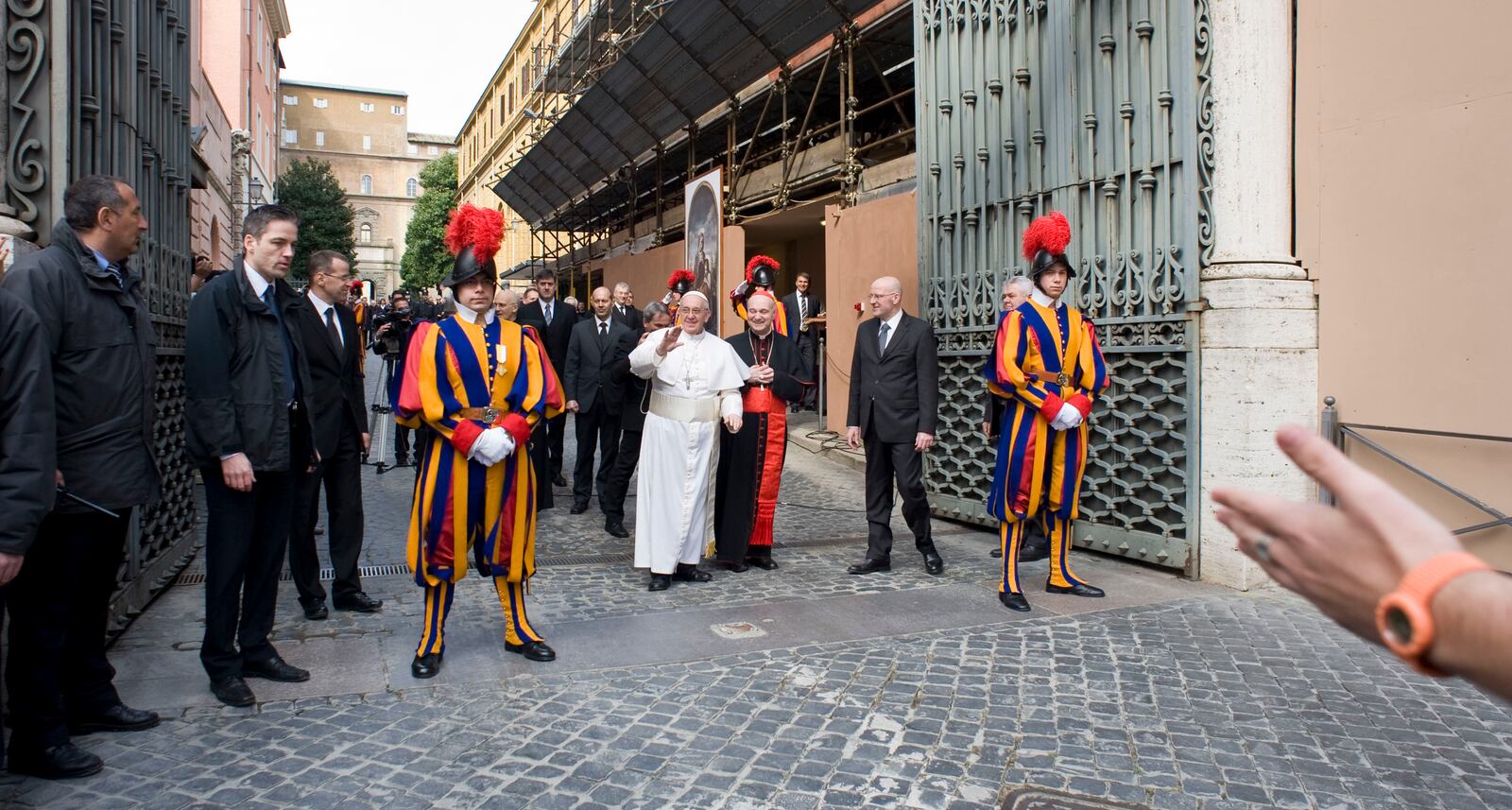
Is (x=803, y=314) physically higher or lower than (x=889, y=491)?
higher

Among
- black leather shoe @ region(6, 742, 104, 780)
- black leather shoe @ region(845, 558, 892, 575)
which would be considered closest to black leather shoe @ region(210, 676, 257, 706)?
black leather shoe @ region(6, 742, 104, 780)

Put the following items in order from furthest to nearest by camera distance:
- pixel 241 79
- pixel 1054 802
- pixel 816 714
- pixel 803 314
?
pixel 241 79 < pixel 803 314 < pixel 816 714 < pixel 1054 802

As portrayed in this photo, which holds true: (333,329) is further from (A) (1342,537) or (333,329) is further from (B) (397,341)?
(B) (397,341)

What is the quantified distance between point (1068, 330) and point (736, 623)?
2550 mm

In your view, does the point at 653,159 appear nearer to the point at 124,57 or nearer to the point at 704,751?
the point at 124,57

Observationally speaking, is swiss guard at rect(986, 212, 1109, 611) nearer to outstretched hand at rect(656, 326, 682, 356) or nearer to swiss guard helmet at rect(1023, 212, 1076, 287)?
swiss guard helmet at rect(1023, 212, 1076, 287)

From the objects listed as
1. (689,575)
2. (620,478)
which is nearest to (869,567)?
(689,575)

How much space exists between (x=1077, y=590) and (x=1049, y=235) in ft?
6.96

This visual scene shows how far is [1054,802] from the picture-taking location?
10.8 ft

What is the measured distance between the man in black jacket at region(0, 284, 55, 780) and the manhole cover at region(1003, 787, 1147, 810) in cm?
312

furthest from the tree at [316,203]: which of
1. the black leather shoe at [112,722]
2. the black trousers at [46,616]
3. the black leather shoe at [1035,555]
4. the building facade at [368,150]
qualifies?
the black trousers at [46,616]

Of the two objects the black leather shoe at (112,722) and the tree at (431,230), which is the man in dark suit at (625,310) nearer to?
the black leather shoe at (112,722)

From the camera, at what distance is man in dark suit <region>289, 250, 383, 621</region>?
18.4 feet

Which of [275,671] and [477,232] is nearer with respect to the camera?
[275,671]
